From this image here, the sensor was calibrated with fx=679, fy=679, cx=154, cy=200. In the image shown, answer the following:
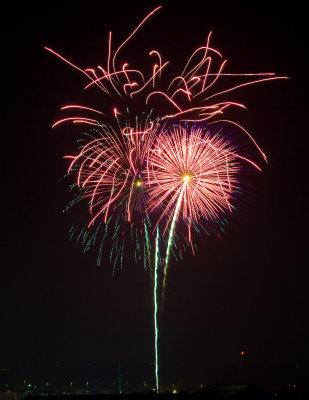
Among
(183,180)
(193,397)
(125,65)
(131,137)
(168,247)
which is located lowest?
(193,397)

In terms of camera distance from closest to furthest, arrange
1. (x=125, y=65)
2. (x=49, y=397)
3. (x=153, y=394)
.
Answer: (x=125, y=65) < (x=153, y=394) < (x=49, y=397)

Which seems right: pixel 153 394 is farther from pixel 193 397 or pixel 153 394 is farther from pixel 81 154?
pixel 81 154

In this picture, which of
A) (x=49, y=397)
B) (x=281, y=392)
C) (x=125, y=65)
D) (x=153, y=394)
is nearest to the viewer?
(x=125, y=65)

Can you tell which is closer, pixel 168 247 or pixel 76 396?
pixel 168 247

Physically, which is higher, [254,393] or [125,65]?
[125,65]

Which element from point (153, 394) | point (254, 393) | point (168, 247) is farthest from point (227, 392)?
point (168, 247)

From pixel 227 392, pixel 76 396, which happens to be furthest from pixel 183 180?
pixel 76 396

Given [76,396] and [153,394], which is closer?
[153,394]

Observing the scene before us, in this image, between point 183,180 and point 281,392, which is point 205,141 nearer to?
point 183,180

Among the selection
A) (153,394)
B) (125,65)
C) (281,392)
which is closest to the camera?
(125,65)
